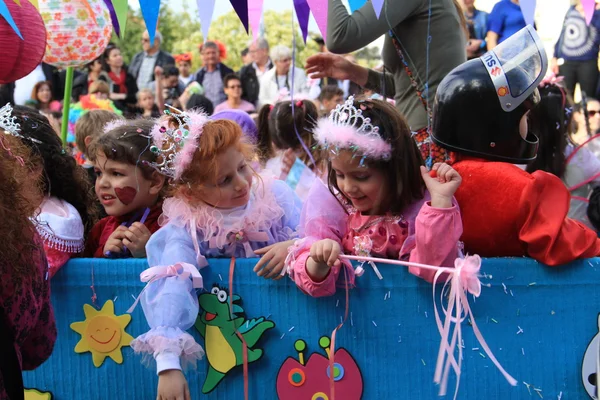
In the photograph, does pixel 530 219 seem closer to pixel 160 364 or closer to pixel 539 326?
pixel 539 326

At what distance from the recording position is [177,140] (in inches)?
116

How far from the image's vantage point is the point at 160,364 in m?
2.55

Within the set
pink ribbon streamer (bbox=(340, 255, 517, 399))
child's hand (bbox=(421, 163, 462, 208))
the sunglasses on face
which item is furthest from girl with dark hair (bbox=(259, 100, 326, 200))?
the sunglasses on face

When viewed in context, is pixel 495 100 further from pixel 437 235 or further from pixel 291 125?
pixel 291 125

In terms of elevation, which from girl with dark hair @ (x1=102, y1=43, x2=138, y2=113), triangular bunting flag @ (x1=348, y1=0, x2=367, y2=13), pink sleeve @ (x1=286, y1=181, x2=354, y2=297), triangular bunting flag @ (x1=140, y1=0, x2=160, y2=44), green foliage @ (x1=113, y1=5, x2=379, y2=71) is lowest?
green foliage @ (x1=113, y1=5, x2=379, y2=71)

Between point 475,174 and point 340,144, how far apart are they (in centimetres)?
50

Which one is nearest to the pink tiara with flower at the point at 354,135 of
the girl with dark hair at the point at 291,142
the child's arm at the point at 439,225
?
the child's arm at the point at 439,225

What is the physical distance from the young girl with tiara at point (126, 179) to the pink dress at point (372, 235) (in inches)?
31.6

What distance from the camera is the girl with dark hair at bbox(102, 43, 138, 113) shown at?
33.3 feet

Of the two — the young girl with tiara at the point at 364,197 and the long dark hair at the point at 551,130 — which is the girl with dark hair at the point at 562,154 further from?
the young girl with tiara at the point at 364,197

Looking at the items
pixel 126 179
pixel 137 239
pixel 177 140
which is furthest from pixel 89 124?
pixel 177 140

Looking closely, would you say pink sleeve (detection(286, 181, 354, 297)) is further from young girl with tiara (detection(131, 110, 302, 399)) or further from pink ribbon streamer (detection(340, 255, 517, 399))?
pink ribbon streamer (detection(340, 255, 517, 399))

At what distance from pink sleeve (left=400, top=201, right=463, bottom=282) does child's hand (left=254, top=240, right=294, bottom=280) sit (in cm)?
49

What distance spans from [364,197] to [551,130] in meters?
1.62
